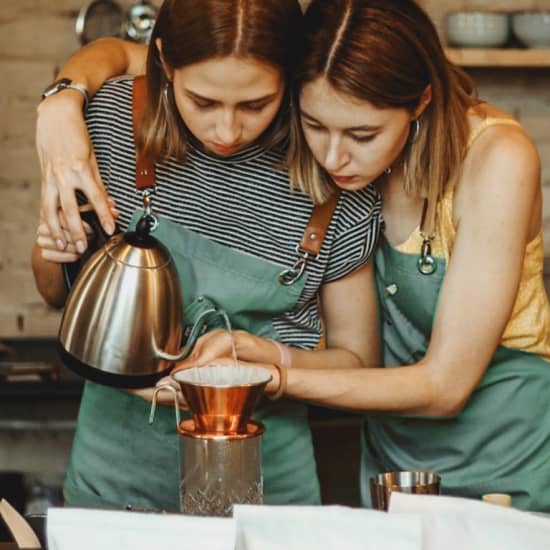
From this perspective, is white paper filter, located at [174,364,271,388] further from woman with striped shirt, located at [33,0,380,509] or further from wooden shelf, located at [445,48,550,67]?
wooden shelf, located at [445,48,550,67]

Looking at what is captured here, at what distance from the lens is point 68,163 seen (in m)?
1.64

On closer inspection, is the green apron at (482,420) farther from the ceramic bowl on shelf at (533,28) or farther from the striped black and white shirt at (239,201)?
the ceramic bowl on shelf at (533,28)

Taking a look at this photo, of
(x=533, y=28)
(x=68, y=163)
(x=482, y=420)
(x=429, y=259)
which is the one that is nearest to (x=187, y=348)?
(x=68, y=163)

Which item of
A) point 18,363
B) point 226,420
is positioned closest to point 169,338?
point 226,420

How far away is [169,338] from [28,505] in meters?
1.86

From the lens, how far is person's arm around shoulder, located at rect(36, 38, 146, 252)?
1.61 meters

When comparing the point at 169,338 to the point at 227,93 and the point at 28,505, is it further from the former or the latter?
the point at 28,505

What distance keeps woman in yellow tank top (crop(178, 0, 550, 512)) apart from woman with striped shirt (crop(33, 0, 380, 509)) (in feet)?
0.16

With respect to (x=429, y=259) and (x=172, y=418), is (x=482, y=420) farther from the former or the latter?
(x=172, y=418)

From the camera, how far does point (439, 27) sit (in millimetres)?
3318

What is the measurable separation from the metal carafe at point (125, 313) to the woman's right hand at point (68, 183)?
0.06 meters

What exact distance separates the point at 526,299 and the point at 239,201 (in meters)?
0.52

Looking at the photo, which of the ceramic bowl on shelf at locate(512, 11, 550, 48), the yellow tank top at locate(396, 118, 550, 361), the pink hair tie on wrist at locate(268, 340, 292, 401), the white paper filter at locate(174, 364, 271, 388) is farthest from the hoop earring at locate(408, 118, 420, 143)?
the ceramic bowl on shelf at locate(512, 11, 550, 48)

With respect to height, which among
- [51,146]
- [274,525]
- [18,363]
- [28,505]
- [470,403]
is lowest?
[28,505]
